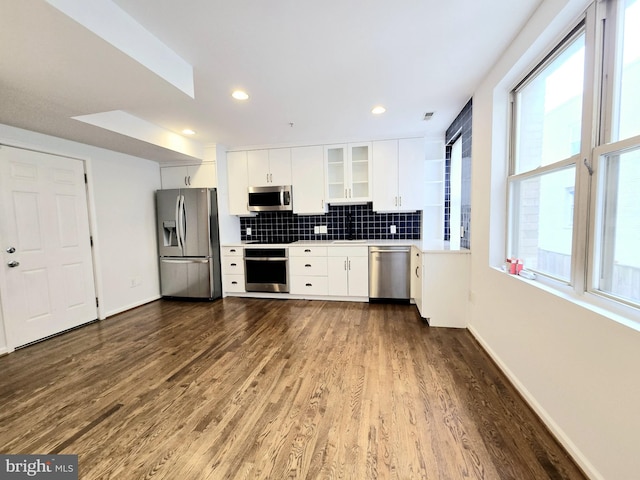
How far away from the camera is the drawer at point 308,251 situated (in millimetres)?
4035

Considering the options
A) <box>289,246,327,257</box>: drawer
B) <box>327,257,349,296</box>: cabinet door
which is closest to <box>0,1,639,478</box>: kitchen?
<box>289,246,327,257</box>: drawer

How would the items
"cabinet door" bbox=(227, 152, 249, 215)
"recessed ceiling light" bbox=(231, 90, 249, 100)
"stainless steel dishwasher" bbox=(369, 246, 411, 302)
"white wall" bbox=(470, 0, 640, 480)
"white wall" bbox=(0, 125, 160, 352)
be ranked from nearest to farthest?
"white wall" bbox=(470, 0, 640, 480), "recessed ceiling light" bbox=(231, 90, 249, 100), "white wall" bbox=(0, 125, 160, 352), "stainless steel dishwasher" bbox=(369, 246, 411, 302), "cabinet door" bbox=(227, 152, 249, 215)

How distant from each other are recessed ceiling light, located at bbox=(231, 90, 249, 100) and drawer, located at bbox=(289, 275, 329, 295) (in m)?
2.51

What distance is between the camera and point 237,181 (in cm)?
446

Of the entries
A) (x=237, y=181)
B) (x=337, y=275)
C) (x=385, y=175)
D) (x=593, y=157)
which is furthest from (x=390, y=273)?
(x=237, y=181)

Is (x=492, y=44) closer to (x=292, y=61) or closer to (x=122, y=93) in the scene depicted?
(x=292, y=61)

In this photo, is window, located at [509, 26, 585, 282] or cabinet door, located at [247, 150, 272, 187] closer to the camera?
window, located at [509, 26, 585, 282]

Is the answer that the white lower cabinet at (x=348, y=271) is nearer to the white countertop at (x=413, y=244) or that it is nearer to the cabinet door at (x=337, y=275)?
the cabinet door at (x=337, y=275)

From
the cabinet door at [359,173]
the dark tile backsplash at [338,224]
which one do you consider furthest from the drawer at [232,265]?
the cabinet door at [359,173]

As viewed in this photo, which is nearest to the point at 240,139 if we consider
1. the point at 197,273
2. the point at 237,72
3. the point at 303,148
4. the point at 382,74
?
the point at 303,148

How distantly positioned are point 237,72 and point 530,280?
2.67 m

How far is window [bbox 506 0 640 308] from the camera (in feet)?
3.90

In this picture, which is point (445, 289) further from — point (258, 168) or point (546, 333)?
point (258, 168)

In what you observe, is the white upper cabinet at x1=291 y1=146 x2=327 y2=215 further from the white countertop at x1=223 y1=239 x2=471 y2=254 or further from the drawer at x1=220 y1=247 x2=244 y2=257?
the drawer at x1=220 y1=247 x2=244 y2=257
